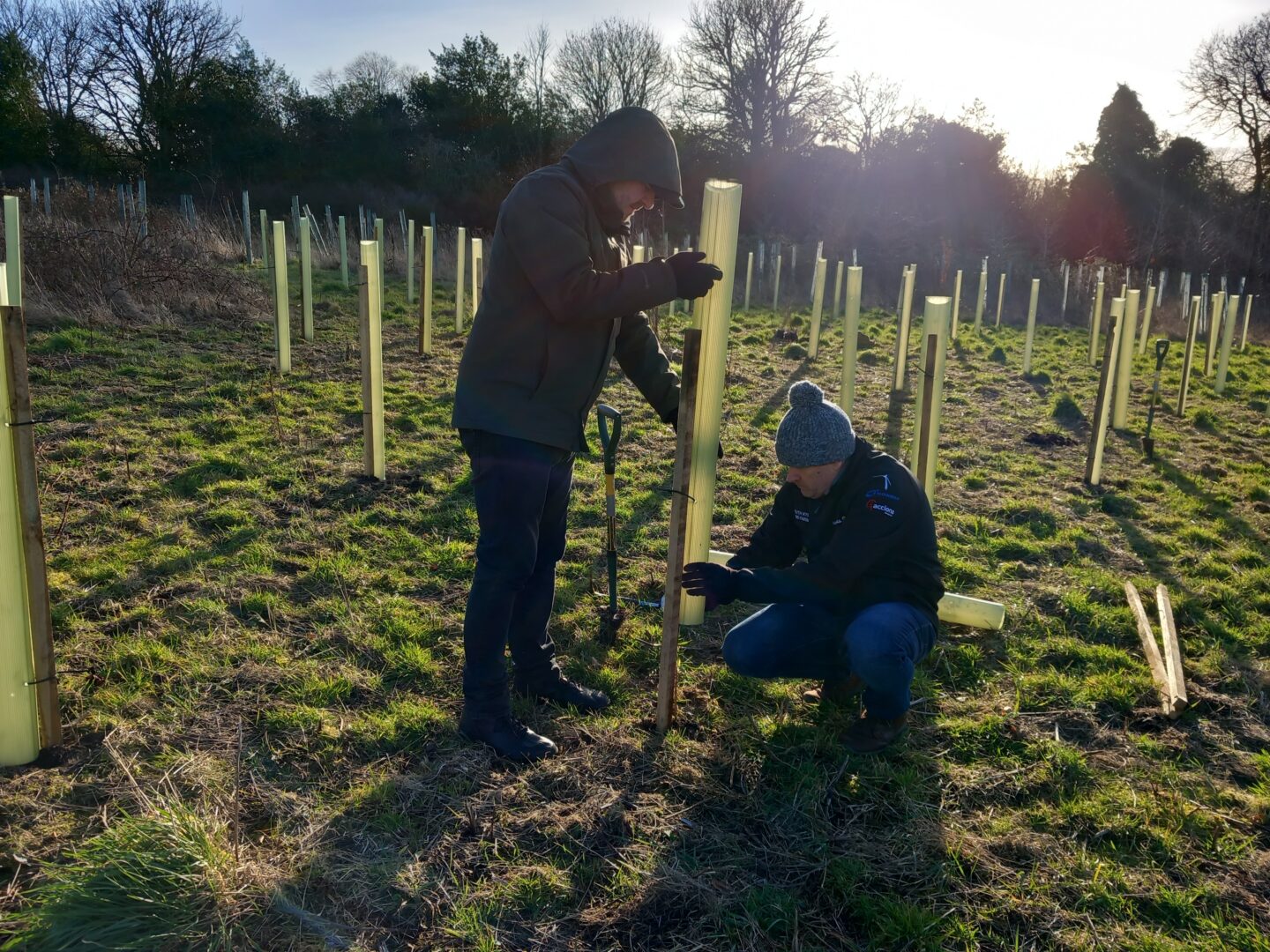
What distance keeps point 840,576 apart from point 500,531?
115cm

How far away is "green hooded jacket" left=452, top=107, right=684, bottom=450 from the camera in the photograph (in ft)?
8.36

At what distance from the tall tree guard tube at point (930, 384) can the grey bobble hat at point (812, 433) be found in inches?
55.1

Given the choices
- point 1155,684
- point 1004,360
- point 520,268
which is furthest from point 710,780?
point 1004,360

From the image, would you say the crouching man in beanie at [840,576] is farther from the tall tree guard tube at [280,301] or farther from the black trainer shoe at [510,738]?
the tall tree guard tube at [280,301]

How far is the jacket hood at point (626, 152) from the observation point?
2.67m

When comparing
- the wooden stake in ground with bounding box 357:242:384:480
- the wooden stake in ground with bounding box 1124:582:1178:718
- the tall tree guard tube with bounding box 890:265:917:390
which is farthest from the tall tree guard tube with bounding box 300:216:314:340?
the wooden stake in ground with bounding box 1124:582:1178:718

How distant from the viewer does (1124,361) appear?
7727 mm

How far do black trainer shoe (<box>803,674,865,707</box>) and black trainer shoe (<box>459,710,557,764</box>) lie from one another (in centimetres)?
110

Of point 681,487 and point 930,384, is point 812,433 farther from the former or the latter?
point 930,384

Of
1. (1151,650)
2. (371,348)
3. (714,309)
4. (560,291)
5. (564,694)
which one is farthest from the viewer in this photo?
(371,348)

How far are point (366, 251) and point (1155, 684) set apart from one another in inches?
187

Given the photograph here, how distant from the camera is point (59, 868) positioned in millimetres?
2133

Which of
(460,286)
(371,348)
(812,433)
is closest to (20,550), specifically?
(812,433)

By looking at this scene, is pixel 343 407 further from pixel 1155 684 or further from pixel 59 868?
pixel 1155 684
